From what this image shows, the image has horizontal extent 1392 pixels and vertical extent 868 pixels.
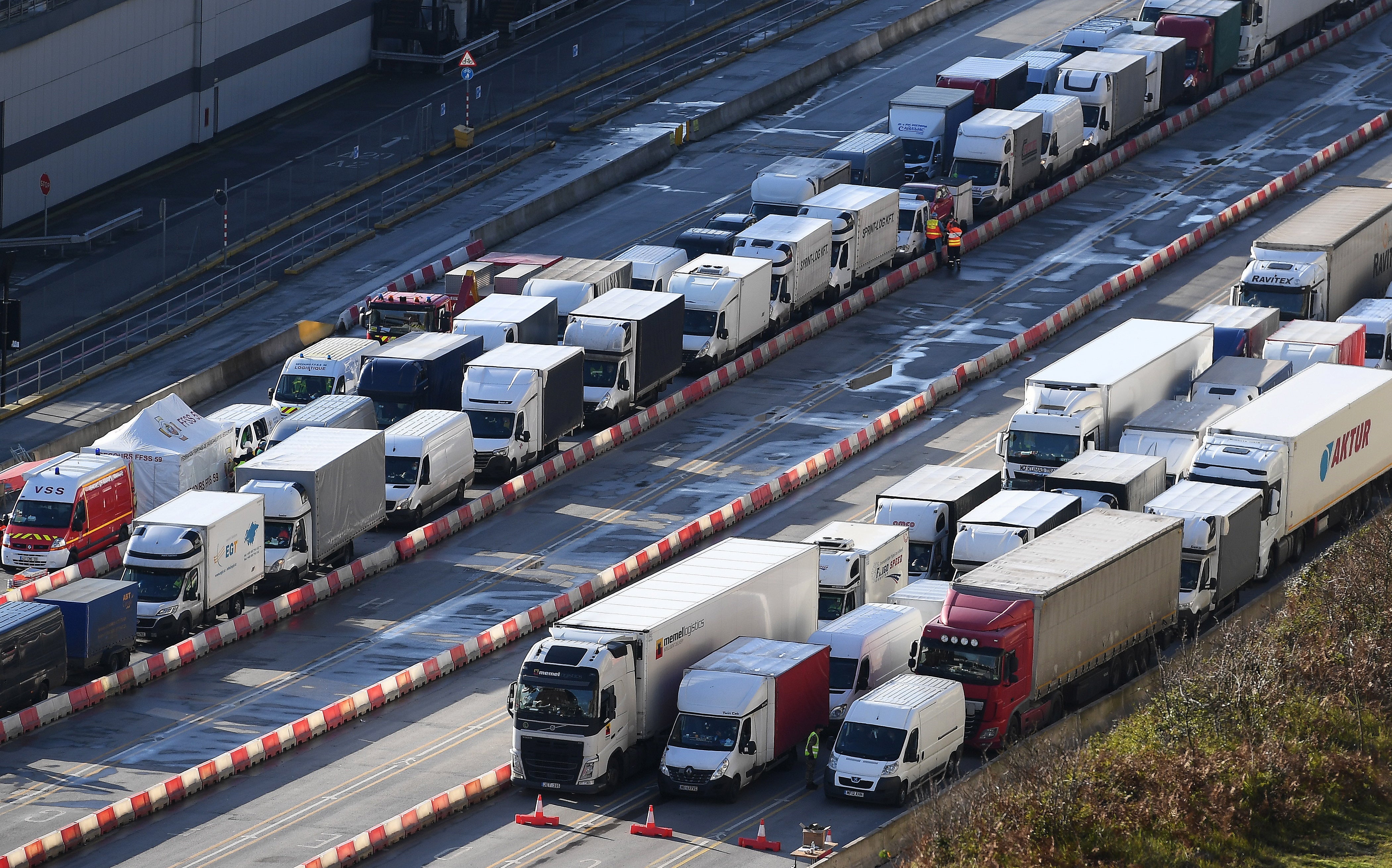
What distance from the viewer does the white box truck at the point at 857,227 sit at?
2945 inches

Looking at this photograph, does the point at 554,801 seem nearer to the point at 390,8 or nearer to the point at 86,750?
the point at 86,750

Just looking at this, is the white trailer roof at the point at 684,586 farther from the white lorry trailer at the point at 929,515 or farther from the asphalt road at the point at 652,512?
the white lorry trailer at the point at 929,515

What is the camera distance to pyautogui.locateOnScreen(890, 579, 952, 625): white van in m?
50.7

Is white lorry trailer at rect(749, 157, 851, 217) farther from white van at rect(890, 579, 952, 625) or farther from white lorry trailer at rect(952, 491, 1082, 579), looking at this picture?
white van at rect(890, 579, 952, 625)

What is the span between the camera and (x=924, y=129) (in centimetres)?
8362

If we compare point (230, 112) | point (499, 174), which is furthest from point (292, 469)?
point (230, 112)

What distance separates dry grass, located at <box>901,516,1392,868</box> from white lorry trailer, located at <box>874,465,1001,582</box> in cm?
656

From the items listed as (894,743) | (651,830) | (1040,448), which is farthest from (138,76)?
(894,743)

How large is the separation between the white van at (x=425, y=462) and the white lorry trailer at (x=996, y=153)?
25.8m

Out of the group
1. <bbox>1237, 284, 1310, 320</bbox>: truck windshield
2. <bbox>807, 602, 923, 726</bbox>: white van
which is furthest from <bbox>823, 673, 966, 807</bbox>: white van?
<bbox>1237, 284, 1310, 320</bbox>: truck windshield

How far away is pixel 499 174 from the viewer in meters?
89.2

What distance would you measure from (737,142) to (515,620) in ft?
136

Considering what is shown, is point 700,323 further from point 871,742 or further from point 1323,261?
point 871,742

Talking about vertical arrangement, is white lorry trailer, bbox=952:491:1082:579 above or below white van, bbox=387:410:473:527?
above
